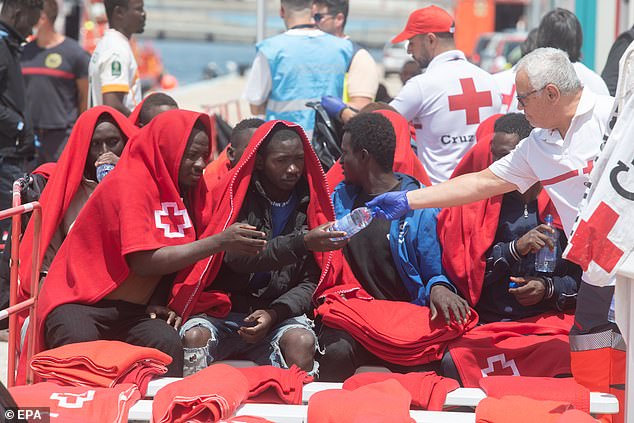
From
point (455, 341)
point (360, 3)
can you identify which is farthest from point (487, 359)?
point (360, 3)

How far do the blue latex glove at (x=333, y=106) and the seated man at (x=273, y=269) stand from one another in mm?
1488

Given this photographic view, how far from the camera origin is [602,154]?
383 centimetres

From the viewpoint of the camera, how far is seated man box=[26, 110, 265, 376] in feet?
14.9

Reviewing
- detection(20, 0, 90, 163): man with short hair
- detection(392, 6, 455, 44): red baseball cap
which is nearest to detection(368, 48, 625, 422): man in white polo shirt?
detection(392, 6, 455, 44): red baseball cap

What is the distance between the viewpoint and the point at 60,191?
4.93m

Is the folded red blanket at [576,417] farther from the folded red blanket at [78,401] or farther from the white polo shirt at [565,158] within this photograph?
the folded red blanket at [78,401]

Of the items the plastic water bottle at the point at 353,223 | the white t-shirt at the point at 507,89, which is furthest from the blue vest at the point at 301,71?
the plastic water bottle at the point at 353,223

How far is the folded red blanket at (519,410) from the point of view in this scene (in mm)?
4020

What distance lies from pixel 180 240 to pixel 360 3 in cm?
9118

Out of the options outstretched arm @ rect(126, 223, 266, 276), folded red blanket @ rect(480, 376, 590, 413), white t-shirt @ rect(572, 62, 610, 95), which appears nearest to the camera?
folded red blanket @ rect(480, 376, 590, 413)

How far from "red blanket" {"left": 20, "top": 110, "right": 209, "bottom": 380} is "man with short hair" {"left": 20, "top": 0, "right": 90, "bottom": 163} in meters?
3.65

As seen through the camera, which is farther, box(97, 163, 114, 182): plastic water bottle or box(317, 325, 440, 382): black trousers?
box(97, 163, 114, 182): plastic water bottle

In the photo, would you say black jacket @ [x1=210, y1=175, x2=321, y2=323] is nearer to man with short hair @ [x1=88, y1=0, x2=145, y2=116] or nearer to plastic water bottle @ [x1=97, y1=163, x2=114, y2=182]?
plastic water bottle @ [x1=97, y1=163, x2=114, y2=182]

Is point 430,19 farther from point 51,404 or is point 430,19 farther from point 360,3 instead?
point 360,3
